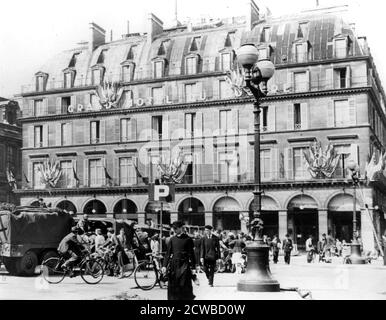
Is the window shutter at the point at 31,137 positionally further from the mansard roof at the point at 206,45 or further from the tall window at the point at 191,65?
the tall window at the point at 191,65

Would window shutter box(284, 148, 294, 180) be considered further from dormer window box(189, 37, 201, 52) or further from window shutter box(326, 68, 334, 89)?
dormer window box(189, 37, 201, 52)

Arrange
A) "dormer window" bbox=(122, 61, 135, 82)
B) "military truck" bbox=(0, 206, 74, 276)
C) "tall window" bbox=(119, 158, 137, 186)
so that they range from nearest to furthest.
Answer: "military truck" bbox=(0, 206, 74, 276), "tall window" bbox=(119, 158, 137, 186), "dormer window" bbox=(122, 61, 135, 82)

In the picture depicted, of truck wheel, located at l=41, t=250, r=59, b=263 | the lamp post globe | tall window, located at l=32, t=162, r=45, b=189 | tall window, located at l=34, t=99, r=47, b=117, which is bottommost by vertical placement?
truck wheel, located at l=41, t=250, r=59, b=263

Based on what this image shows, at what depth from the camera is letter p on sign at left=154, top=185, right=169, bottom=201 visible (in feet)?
Result: 60.3

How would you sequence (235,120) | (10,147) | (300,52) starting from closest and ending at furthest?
1. (300,52)
2. (235,120)
3. (10,147)

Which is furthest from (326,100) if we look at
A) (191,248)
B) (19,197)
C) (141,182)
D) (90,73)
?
(191,248)

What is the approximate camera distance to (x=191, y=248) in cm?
1269

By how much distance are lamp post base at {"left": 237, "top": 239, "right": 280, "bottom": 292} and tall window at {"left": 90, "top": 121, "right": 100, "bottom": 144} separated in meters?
41.4

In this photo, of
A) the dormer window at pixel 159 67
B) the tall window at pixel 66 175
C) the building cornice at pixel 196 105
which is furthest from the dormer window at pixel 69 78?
the dormer window at pixel 159 67

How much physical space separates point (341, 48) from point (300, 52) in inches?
132

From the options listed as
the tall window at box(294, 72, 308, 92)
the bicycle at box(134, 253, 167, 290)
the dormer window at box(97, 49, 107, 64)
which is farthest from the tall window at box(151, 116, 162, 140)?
the bicycle at box(134, 253, 167, 290)

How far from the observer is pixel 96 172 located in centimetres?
5531

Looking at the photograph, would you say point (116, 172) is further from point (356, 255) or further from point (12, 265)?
point (12, 265)

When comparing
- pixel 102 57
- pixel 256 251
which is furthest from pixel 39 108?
pixel 256 251
